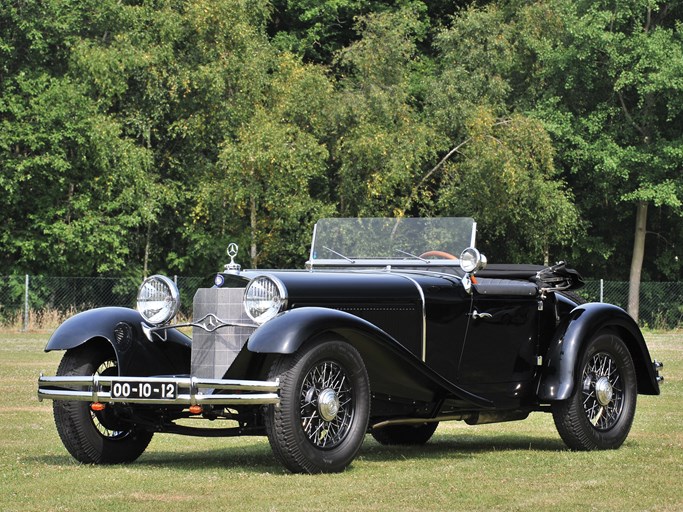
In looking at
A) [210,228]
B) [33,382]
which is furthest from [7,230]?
[33,382]

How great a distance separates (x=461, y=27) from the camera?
43438 millimetres

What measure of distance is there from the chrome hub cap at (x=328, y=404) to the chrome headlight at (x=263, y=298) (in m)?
0.66

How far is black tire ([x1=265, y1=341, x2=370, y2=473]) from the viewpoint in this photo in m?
8.24

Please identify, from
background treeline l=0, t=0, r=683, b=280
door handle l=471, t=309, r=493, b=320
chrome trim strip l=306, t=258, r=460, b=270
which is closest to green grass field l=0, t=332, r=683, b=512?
door handle l=471, t=309, r=493, b=320

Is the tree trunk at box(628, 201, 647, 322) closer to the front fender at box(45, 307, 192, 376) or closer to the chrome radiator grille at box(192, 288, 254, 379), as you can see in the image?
the front fender at box(45, 307, 192, 376)

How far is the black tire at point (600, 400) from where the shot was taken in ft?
33.2

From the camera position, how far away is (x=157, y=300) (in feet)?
31.3

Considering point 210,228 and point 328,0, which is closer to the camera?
point 210,228

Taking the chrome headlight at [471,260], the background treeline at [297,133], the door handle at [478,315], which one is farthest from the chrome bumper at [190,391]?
the background treeline at [297,133]

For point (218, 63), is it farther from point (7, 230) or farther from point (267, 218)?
point (7, 230)

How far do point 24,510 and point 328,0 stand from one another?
42.2 meters

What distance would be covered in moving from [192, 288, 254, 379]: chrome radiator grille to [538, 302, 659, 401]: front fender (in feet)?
8.79

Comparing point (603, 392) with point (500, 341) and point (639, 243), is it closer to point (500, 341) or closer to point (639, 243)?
point (500, 341)

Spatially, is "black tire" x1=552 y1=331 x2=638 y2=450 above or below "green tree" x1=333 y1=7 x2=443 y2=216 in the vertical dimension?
below
